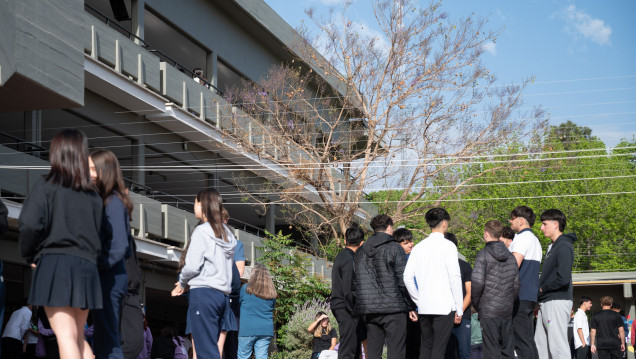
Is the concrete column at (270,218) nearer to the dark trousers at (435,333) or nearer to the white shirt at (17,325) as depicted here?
the white shirt at (17,325)

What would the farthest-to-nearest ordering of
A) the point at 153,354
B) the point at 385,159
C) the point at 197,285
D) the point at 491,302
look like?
the point at 385,159
the point at 153,354
the point at 491,302
the point at 197,285

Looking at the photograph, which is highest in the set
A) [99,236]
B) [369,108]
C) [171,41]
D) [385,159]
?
[171,41]

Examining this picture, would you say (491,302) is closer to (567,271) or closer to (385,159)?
(567,271)

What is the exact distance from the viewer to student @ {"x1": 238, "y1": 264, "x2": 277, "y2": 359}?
11.4 meters

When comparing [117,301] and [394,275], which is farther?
[394,275]

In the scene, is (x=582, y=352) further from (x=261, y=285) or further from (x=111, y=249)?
(x=111, y=249)

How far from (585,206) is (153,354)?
44.4 m

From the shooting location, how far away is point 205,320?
759cm

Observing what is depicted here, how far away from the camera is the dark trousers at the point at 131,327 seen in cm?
826

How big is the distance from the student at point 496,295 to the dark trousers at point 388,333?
37.9 inches

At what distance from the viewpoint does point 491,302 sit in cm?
944

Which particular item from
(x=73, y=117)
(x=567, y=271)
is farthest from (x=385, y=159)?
(x=567, y=271)

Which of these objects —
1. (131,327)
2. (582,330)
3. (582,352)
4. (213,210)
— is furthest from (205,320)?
(582,352)

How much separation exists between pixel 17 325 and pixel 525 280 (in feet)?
28.9
